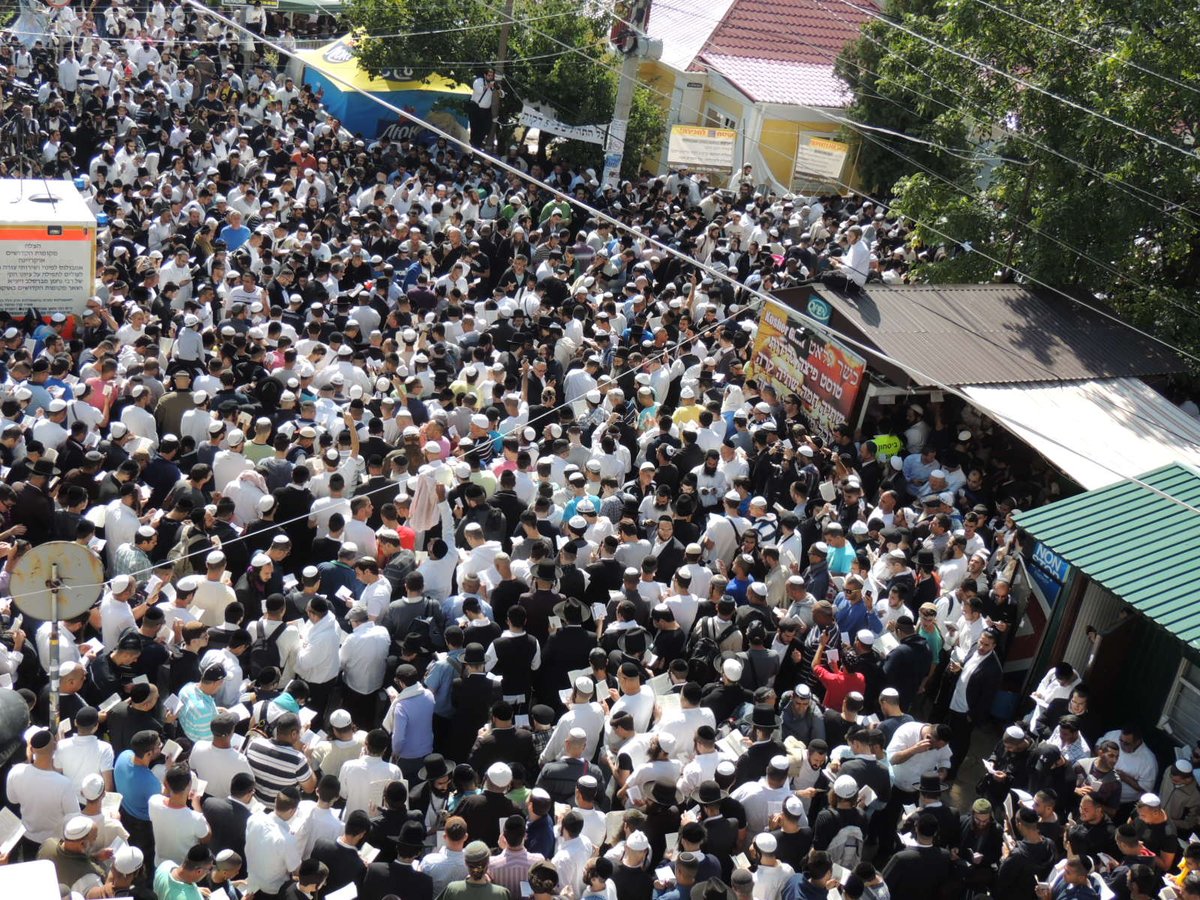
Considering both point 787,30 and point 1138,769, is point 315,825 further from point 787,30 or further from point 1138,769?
point 787,30

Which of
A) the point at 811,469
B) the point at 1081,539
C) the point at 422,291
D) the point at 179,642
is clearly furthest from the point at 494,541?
the point at 422,291

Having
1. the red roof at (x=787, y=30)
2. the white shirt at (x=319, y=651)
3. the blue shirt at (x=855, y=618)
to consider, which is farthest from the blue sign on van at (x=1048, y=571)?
the red roof at (x=787, y=30)

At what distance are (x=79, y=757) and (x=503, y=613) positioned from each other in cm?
287

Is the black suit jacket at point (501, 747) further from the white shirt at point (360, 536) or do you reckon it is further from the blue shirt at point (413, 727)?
the white shirt at point (360, 536)

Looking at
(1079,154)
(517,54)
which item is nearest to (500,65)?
(517,54)

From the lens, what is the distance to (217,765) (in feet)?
21.5

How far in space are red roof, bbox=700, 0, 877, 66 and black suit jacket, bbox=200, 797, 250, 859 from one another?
20844 millimetres

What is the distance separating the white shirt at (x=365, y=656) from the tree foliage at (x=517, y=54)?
15.2 meters

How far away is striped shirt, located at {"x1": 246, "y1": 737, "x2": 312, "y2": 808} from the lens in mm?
6590

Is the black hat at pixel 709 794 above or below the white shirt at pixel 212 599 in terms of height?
above

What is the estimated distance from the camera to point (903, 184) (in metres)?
15.6

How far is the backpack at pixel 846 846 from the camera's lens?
6848mm

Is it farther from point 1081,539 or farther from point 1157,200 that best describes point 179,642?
point 1157,200

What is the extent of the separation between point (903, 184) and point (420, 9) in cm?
1013
